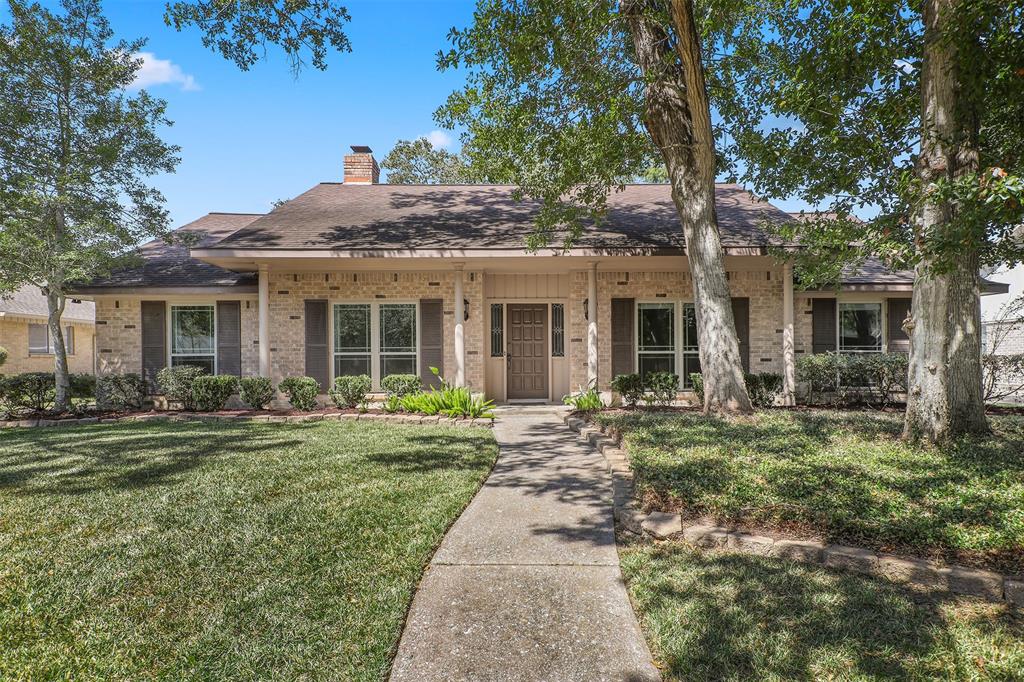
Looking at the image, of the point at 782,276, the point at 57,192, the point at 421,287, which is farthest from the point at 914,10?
the point at 57,192

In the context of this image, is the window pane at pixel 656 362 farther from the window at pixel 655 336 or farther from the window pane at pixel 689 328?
the window pane at pixel 689 328

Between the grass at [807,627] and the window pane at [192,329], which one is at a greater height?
the window pane at [192,329]

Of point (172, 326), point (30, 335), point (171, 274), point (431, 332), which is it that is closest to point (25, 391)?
point (172, 326)

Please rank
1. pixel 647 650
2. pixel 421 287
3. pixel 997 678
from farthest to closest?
pixel 421 287 < pixel 647 650 < pixel 997 678

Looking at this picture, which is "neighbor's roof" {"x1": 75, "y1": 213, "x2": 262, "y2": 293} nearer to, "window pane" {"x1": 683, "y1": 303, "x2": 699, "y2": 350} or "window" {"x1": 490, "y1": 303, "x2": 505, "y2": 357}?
"window" {"x1": 490, "y1": 303, "x2": 505, "y2": 357}

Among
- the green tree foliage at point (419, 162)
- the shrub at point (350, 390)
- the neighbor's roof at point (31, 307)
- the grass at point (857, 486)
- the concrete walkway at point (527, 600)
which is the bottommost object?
the concrete walkway at point (527, 600)

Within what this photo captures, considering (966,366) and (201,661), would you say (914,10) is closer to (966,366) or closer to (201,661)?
(966,366)

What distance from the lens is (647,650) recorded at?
8.64ft

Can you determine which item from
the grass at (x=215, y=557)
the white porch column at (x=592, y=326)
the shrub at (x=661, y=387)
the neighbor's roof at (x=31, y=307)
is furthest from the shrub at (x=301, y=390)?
the neighbor's roof at (x=31, y=307)

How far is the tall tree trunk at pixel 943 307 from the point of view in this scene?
5.10 meters

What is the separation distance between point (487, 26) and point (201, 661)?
8057mm

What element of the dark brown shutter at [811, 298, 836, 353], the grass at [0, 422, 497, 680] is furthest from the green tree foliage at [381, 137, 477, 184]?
the grass at [0, 422, 497, 680]

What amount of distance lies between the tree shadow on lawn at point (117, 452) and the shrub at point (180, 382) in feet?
5.68

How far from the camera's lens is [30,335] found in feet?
63.4
